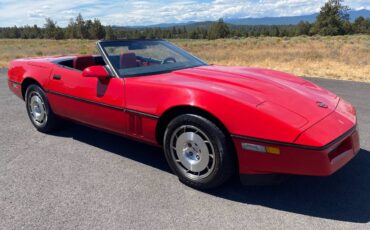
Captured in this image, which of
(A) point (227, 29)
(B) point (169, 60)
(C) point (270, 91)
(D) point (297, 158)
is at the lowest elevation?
(D) point (297, 158)

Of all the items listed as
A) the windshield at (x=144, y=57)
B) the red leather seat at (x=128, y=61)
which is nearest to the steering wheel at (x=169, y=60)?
the windshield at (x=144, y=57)

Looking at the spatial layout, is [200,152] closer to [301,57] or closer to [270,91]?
[270,91]

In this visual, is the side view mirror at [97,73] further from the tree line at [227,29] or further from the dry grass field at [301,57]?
the tree line at [227,29]

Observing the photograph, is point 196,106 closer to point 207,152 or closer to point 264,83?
point 207,152

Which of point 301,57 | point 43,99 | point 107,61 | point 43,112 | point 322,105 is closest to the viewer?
point 322,105

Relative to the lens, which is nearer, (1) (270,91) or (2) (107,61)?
(1) (270,91)

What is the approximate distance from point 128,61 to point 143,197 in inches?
66.6

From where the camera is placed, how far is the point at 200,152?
10.3 ft

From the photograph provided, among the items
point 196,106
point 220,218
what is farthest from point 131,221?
point 196,106

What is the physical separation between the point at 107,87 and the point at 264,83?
1.66 meters

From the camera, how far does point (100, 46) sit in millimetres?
4184

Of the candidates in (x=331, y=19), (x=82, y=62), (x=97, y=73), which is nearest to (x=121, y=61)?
(x=97, y=73)

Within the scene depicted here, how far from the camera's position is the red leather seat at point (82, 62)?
16.3ft

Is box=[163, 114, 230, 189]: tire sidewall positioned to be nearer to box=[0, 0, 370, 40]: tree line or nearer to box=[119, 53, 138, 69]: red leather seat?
box=[119, 53, 138, 69]: red leather seat
